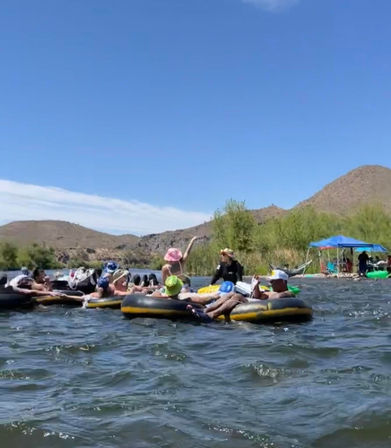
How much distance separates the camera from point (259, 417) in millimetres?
5227

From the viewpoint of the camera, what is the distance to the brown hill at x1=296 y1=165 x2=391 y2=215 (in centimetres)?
15888

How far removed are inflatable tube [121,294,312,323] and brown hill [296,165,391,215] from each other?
5587 inches

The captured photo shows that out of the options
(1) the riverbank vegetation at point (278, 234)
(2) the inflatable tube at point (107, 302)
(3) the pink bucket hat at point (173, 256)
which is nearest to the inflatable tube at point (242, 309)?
(3) the pink bucket hat at point (173, 256)

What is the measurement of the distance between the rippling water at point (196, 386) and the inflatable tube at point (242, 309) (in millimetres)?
425

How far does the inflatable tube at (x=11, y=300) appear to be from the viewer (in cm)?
1472

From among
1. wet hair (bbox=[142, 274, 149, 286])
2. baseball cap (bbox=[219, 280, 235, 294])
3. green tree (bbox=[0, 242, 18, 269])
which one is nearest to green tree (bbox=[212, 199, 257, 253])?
wet hair (bbox=[142, 274, 149, 286])

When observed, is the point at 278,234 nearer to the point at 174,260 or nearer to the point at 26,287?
the point at 26,287

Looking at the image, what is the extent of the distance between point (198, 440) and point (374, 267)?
113 ft

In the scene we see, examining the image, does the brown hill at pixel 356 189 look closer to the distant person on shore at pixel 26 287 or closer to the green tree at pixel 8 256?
the green tree at pixel 8 256

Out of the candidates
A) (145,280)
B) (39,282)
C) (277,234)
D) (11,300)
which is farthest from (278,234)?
(11,300)

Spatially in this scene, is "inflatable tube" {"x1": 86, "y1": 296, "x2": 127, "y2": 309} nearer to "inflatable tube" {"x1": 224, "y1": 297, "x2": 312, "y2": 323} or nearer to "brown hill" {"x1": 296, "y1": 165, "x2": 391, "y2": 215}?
"inflatable tube" {"x1": 224, "y1": 297, "x2": 312, "y2": 323}

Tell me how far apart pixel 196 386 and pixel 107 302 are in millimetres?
9228

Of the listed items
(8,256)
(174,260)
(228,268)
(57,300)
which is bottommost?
(57,300)

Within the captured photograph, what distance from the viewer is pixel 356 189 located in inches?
6821
